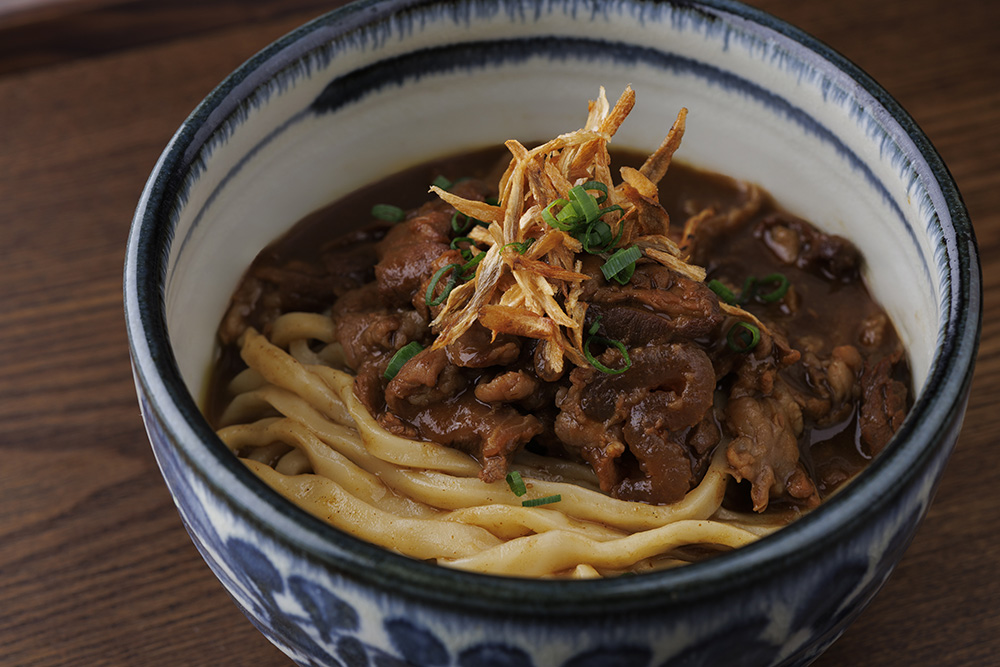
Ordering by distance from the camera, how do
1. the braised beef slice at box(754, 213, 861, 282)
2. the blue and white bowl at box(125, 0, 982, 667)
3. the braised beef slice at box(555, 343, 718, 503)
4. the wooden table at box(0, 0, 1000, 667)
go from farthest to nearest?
the braised beef slice at box(754, 213, 861, 282) → the wooden table at box(0, 0, 1000, 667) → the braised beef slice at box(555, 343, 718, 503) → the blue and white bowl at box(125, 0, 982, 667)

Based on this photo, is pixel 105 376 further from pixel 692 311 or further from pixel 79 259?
pixel 692 311

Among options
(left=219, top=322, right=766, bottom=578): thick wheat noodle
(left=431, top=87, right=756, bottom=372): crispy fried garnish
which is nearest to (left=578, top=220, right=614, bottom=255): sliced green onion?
(left=431, top=87, right=756, bottom=372): crispy fried garnish

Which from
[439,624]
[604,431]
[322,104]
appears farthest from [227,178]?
[439,624]

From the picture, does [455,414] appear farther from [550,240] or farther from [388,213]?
[388,213]

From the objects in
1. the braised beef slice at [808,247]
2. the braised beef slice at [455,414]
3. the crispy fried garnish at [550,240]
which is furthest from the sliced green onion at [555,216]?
the braised beef slice at [808,247]

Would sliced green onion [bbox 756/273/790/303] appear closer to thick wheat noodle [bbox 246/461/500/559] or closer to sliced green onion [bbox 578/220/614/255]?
sliced green onion [bbox 578/220/614/255]

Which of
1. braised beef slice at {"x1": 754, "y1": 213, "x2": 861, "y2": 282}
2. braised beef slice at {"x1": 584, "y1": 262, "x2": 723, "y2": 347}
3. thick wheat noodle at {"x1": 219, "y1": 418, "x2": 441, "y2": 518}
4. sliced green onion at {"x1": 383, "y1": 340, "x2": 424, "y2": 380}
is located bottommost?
thick wheat noodle at {"x1": 219, "y1": 418, "x2": 441, "y2": 518}

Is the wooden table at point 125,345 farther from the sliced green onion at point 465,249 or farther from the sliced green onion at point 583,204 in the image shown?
the sliced green onion at point 583,204
